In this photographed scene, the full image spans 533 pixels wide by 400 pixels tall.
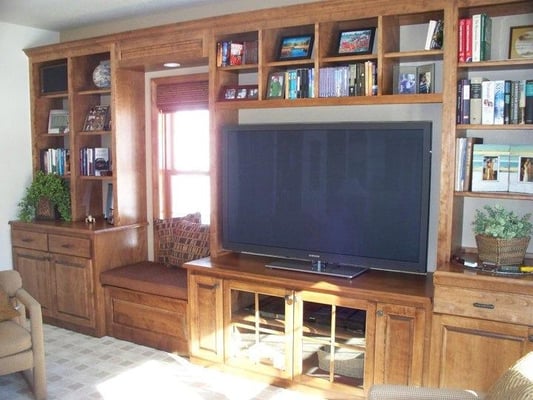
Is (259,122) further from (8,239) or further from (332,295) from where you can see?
(8,239)

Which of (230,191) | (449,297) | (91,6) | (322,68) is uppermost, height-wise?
(91,6)

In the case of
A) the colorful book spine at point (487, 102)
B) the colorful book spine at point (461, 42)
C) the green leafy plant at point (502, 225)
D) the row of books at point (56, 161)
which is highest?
the colorful book spine at point (461, 42)

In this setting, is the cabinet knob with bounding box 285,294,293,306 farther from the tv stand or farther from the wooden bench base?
the wooden bench base

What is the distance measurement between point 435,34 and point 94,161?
286 centimetres

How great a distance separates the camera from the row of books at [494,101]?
267cm

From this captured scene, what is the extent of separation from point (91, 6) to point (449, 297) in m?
3.26

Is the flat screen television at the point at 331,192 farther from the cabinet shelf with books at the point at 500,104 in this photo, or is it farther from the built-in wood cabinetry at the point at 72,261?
the built-in wood cabinetry at the point at 72,261

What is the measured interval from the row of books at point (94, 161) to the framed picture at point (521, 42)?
310 cm

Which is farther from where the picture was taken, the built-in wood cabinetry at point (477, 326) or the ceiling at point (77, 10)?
the ceiling at point (77, 10)

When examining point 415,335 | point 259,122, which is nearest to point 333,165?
point 259,122

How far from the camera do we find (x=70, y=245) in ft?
13.4

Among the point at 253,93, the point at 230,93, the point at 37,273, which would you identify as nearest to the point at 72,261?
the point at 37,273

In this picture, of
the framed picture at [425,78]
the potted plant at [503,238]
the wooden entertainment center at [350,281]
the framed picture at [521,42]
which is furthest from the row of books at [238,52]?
the potted plant at [503,238]

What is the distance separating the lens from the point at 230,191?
3541mm
